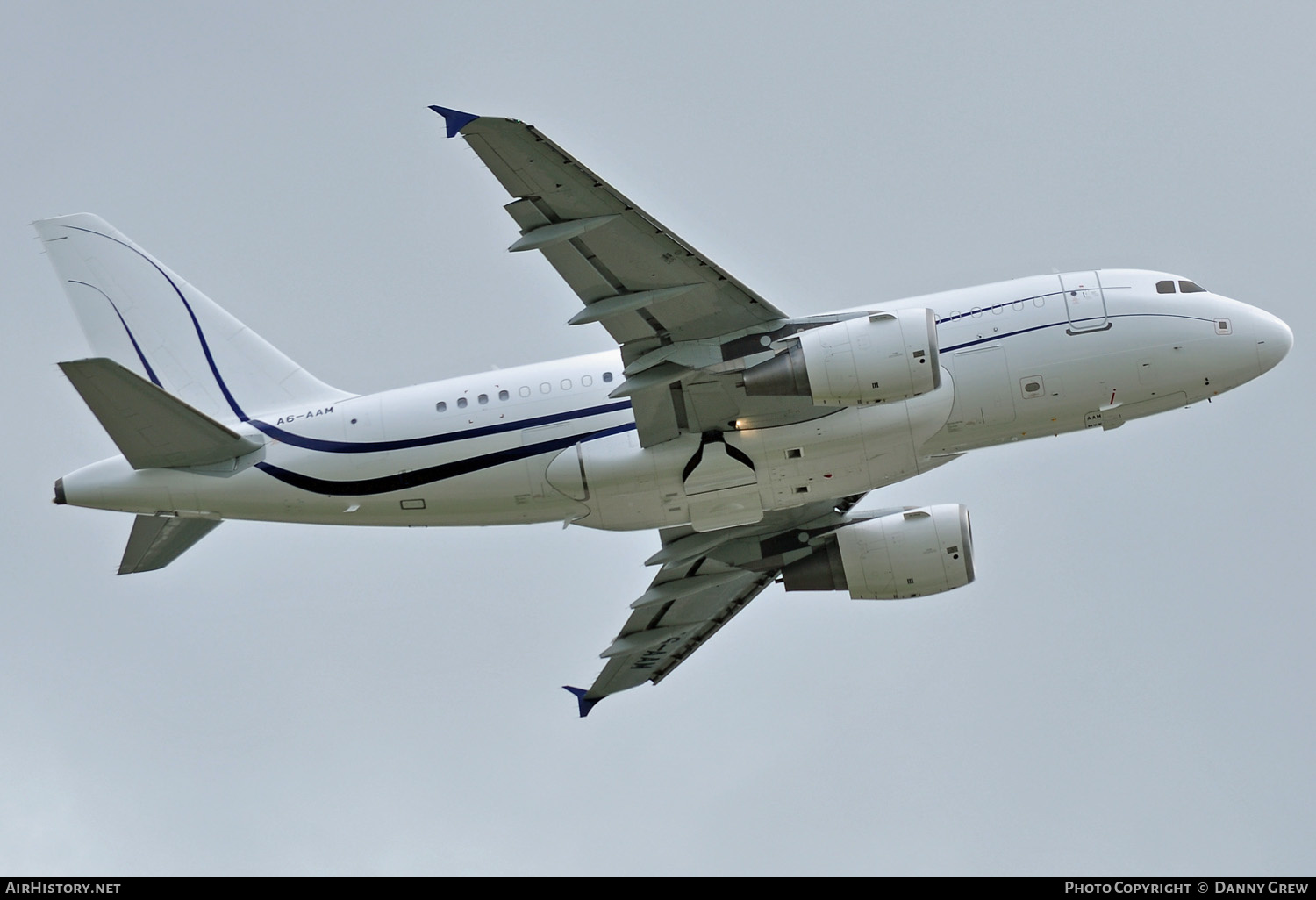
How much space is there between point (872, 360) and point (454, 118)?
9.67 m

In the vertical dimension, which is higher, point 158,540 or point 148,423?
point 148,423

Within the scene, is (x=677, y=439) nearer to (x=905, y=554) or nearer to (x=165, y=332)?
(x=905, y=554)

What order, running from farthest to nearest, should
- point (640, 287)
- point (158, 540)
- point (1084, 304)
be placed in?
point (158, 540), point (1084, 304), point (640, 287)

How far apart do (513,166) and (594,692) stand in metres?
16.8

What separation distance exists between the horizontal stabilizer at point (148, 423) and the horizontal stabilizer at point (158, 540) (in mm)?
2124

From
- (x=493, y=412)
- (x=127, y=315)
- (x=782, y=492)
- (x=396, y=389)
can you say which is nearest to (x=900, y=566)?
(x=782, y=492)

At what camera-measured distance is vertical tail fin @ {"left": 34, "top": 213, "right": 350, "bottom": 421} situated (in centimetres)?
3366

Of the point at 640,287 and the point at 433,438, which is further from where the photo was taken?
the point at 433,438

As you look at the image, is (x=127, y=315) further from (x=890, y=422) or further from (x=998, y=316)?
(x=998, y=316)

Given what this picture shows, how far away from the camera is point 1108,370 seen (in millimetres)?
30516

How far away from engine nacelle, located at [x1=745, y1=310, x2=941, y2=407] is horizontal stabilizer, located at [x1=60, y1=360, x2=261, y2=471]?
42.3 ft

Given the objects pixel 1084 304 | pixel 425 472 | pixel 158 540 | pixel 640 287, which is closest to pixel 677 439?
pixel 640 287

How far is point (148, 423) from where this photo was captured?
3023cm

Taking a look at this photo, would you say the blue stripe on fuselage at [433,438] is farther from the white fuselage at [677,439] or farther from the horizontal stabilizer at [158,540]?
the horizontal stabilizer at [158,540]
